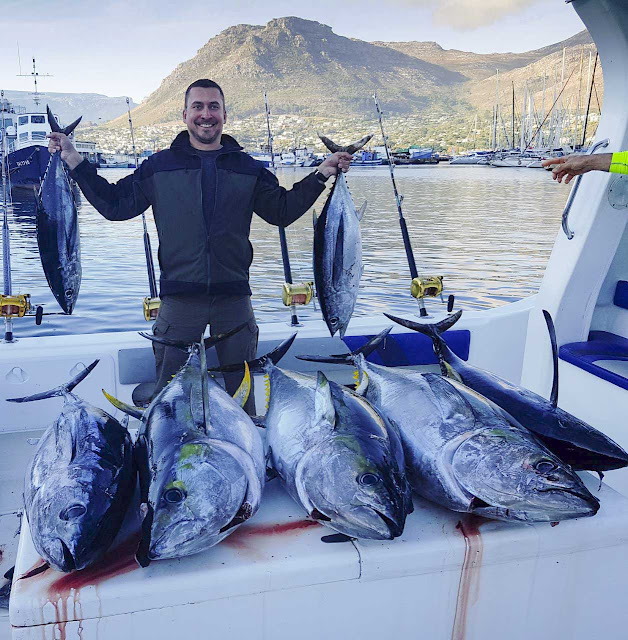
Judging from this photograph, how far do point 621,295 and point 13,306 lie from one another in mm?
3038

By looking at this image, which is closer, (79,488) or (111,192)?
(79,488)

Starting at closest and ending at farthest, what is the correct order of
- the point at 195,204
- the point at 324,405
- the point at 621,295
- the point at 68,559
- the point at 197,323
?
the point at 68,559 → the point at 324,405 → the point at 195,204 → the point at 197,323 → the point at 621,295

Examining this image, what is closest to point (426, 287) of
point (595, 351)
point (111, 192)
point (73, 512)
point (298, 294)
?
point (298, 294)

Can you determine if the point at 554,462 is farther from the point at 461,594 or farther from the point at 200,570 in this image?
the point at 200,570

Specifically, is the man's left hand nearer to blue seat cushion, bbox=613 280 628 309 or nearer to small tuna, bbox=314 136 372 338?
small tuna, bbox=314 136 372 338

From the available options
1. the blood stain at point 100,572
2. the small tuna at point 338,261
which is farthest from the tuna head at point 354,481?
the small tuna at point 338,261

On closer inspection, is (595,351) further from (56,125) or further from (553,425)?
(56,125)

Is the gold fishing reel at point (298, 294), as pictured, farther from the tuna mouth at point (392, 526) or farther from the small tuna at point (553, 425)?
the tuna mouth at point (392, 526)

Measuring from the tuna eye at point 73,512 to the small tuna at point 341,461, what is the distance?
467 mm

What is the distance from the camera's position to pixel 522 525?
1.41 metres

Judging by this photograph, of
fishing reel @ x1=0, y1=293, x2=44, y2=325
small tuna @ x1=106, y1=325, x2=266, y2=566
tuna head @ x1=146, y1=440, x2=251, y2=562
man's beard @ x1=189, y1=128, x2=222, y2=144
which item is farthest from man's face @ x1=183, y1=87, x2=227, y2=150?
tuna head @ x1=146, y1=440, x2=251, y2=562

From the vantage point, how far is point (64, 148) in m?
2.39

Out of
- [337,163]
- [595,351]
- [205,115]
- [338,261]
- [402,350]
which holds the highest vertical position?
[205,115]

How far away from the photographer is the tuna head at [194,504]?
3.97 ft
